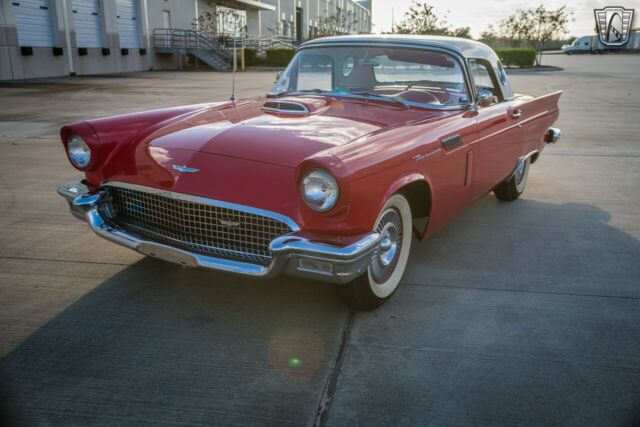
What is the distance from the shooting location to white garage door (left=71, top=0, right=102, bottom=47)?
23078 millimetres

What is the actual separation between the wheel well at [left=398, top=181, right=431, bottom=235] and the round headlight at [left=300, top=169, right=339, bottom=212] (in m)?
0.72

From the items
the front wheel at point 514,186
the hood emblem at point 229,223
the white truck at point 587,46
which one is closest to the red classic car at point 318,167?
the hood emblem at point 229,223

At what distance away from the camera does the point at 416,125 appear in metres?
3.37

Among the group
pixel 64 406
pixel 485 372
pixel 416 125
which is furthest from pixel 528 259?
pixel 64 406

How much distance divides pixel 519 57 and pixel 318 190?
3367cm

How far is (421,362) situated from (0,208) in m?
3.93

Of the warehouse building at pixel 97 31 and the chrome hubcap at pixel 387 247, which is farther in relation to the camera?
the warehouse building at pixel 97 31

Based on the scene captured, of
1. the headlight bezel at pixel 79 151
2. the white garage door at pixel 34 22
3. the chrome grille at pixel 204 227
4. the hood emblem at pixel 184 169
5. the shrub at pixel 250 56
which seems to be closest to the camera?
the chrome grille at pixel 204 227

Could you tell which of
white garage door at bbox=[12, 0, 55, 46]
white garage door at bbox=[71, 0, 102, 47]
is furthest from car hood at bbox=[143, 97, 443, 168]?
white garage door at bbox=[71, 0, 102, 47]

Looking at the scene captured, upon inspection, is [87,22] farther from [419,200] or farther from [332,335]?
[332,335]

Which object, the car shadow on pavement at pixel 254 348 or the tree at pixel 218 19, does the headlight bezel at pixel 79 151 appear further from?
the tree at pixel 218 19

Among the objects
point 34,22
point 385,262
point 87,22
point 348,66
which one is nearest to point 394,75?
point 348,66

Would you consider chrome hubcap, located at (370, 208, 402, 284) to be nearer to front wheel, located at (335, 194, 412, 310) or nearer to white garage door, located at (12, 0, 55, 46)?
front wheel, located at (335, 194, 412, 310)

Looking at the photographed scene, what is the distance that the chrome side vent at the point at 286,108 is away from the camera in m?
3.67
